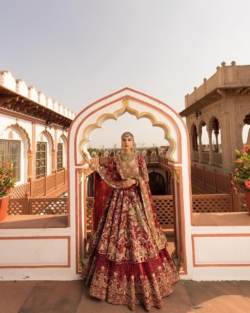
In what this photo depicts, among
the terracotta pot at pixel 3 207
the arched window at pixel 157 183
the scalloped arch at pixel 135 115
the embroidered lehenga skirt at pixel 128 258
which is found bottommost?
the arched window at pixel 157 183

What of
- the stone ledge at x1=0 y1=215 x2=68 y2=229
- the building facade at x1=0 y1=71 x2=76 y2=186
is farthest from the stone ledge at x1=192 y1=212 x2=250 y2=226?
the building facade at x1=0 y1=71 x2=76 y2=186

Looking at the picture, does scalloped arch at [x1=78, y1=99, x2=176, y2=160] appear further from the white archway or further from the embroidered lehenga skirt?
the embroidered lehenga skirt

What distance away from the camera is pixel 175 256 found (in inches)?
133

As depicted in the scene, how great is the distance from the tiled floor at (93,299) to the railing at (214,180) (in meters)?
5.19

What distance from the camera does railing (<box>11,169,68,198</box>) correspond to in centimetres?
762

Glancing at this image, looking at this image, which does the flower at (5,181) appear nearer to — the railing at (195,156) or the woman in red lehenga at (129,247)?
the woman in red lehenga at (129,247)

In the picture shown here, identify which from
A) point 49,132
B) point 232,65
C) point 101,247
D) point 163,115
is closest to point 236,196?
point 163,115

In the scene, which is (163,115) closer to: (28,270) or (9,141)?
(28,270)

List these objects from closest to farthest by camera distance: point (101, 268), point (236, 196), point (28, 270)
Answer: point (101, 268), point (28, 270), point (236, 196)

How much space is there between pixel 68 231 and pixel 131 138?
1809 mm

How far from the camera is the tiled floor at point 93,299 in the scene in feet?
8.14

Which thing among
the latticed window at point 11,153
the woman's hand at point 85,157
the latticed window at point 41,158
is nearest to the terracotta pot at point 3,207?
the woman's hand at point 85,157

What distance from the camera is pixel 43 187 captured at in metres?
9.44

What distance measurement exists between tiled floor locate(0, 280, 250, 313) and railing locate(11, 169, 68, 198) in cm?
398
